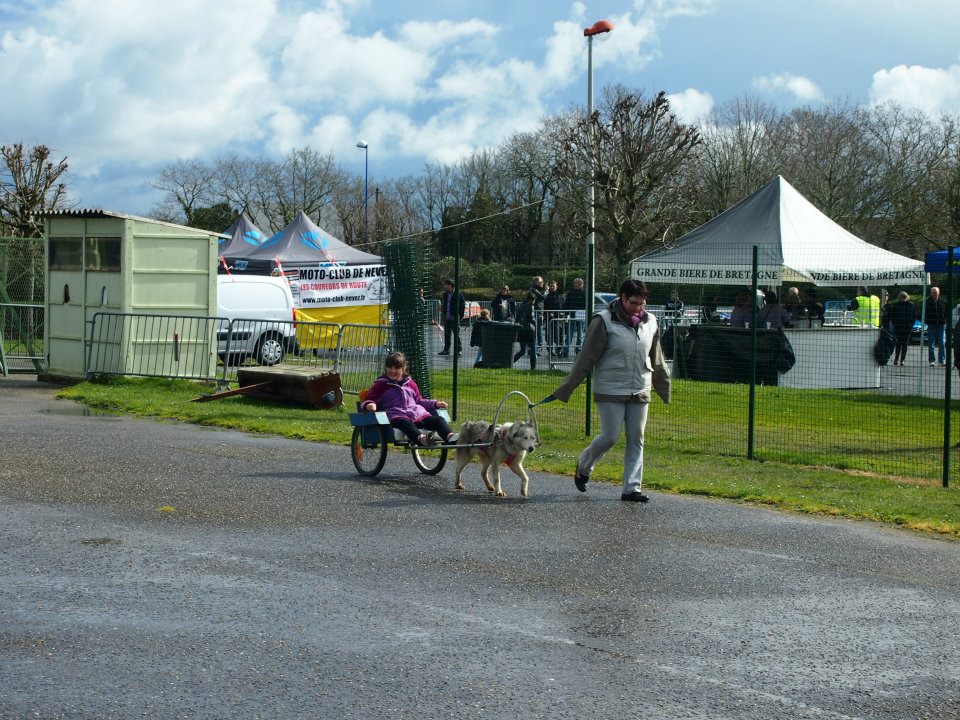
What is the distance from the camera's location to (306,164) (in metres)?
73.7

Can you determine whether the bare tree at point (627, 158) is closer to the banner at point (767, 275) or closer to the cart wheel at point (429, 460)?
the banner at point (767, 275)

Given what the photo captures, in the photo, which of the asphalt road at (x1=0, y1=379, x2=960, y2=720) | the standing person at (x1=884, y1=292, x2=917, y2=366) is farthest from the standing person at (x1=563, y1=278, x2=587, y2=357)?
the asphalt road at (x1=0, y1=379, x2=960, y2=720)

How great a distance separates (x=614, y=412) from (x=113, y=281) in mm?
11646

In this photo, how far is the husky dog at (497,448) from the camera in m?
9.84

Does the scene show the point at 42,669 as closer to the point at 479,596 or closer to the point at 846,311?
the point at 479,596

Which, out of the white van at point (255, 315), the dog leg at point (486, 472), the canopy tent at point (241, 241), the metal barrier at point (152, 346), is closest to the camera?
the dog leg at point (486, 472)

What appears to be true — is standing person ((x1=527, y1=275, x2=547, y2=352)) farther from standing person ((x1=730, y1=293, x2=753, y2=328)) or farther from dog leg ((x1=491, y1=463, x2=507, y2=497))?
dog leg ((x1=491, y1=463, x2=507, y2=497))

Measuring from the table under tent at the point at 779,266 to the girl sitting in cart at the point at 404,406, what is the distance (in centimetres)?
538

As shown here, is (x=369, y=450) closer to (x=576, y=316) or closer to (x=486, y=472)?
(x=486, y=472)

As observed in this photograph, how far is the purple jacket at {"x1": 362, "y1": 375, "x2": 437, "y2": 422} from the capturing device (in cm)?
1088

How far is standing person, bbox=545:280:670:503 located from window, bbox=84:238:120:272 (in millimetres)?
11285

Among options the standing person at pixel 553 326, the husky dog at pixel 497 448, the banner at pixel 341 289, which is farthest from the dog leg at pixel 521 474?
the banner at pixel 341 289

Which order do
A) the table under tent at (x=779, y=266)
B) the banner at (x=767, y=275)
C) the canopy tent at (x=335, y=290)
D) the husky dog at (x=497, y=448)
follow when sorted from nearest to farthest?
1. the husky dog at (x=497, y=448)
2. the table under tent at (x=779, y=266)
3. the banner at (x=767, y=275)
4. the canopy tent at (x=335, y=290)

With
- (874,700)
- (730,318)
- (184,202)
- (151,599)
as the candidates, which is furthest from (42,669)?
(184,202)
